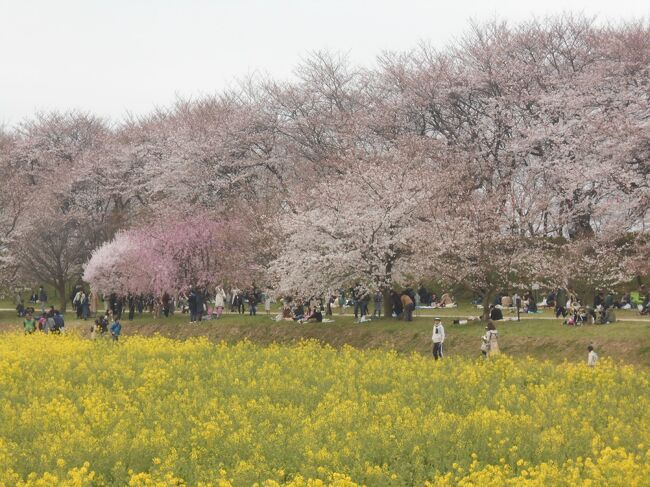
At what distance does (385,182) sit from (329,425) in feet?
98.8

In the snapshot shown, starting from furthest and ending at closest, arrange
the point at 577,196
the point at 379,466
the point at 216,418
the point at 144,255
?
the point at 144,255
the point at 577,196
the point at 216,418
the point at 379,466

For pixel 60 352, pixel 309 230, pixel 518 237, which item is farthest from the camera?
pixel 309 230

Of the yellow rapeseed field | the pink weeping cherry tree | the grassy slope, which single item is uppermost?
the pink weeping cherry tree

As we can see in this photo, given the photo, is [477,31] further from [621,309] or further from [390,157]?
[621,309]

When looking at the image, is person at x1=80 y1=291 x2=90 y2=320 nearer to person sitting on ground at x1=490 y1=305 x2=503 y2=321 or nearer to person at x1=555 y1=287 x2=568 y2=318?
person sitting on ground at x1=490 y1=305 x2=503 y2=321

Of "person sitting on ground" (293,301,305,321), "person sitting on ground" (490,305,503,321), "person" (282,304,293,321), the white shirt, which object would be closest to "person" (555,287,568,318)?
"person sitting on ground" (490,305,503,321)

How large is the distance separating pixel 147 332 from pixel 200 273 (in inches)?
190

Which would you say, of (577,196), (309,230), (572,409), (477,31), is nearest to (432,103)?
(477,31)

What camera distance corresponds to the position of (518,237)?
43125 mm

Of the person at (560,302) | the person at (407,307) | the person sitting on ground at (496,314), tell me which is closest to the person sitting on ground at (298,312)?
the person at (407,307)

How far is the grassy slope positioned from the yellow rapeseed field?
8.88 metres

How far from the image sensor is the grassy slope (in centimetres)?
3328

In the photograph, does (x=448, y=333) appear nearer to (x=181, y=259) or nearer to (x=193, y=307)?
(x=193, y=307)

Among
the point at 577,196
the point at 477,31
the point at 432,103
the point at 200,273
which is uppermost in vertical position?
the point at 477,31
